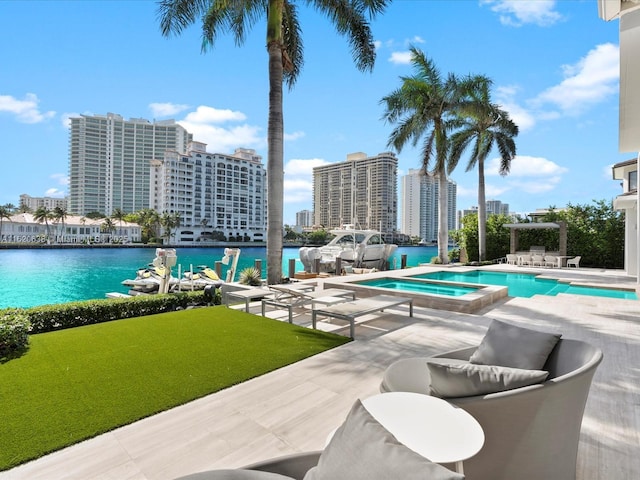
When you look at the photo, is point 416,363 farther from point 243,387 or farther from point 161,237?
point 161,237

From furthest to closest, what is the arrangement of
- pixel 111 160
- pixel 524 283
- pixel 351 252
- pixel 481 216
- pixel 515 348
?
pixel 111 160 → pixel 351 252 → pixel 481 216 → pixel 524 283 → pixel 515 348

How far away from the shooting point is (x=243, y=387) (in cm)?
351

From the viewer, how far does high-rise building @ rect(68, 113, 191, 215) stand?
357 feet

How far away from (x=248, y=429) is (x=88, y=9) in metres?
17.8

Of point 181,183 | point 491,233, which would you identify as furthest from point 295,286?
point 181,183

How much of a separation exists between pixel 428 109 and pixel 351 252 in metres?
8.68

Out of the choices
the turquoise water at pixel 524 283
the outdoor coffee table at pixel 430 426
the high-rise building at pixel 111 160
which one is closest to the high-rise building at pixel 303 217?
the high-rise building at pixel 111 160

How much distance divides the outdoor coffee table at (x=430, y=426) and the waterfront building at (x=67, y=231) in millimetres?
80600

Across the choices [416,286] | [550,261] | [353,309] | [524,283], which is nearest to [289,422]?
[353,309]

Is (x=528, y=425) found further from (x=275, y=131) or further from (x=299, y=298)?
(x=275, y=131)

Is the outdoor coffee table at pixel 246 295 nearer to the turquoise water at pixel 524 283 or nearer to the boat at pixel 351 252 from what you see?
the turquoise water at pixel 524 283

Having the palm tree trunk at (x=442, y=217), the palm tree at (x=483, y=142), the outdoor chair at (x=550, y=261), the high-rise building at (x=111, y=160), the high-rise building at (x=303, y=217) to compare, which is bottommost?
the outdoor chair at (x=550, y=261)

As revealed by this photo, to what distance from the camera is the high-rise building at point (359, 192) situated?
6519cm

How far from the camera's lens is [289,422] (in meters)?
2.81
